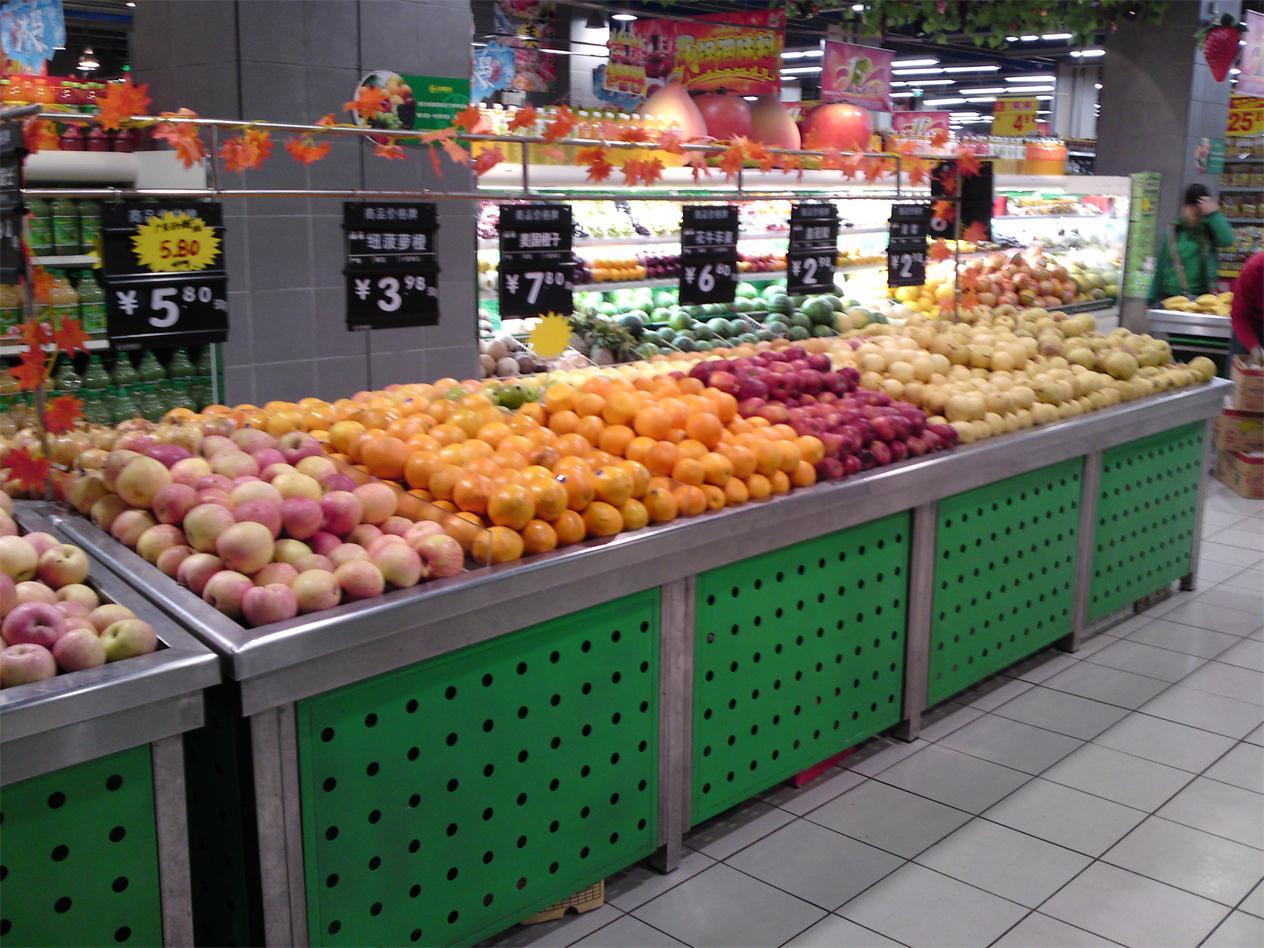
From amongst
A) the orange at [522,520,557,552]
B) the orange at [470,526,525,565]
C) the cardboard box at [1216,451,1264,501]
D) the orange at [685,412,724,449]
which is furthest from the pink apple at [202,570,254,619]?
the cardboard box at [1216,451,1264,501]

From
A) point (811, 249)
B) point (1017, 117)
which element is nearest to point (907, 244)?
point (811, 249)

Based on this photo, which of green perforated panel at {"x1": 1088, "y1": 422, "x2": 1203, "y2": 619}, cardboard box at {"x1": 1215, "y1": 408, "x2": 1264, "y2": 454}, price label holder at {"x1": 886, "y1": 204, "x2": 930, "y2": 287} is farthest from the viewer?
cardboard box at {"x1": 1215, "y1": 408, "x2": 1264, "y2": 454}

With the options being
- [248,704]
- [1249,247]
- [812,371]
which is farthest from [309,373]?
[1249,247]

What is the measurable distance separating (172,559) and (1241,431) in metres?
7.60

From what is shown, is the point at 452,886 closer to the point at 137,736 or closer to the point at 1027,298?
the point at 137,736

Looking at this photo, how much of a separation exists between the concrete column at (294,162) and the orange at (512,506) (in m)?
3.28

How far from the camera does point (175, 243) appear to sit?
313 centimetres

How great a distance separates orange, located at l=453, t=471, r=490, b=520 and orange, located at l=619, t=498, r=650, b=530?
0.39 metres

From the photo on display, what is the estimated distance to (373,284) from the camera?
12.1ft

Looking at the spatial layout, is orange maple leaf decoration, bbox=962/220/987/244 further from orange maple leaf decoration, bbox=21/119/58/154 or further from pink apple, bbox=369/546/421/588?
orange maple leaf decoration, bbox=21/119/58/154

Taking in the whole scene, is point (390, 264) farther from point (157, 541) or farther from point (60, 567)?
point (60, 567)

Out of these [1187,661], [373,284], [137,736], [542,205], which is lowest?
[1187,661]

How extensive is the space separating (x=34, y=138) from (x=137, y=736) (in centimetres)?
162

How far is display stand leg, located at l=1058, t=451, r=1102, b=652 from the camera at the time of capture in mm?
4977
